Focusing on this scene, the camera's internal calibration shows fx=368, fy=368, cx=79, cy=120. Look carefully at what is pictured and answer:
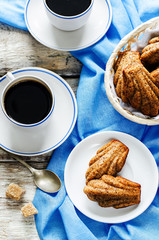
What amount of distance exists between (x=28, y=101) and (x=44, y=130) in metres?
0.14

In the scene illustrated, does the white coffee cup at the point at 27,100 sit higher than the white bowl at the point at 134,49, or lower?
lower

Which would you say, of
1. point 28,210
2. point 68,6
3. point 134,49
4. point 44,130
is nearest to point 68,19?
point 68,6

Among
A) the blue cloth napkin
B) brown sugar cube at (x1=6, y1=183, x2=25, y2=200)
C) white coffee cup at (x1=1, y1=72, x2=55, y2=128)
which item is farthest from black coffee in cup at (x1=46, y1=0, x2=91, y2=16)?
brown sugar cube at (x1=6, y1=183, x2=25, y2=200)

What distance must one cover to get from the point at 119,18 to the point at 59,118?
52 centimetres

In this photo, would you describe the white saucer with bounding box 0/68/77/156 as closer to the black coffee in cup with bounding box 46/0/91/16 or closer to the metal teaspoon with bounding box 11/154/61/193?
the metal teaspoon with bounding box 11/154/61/193

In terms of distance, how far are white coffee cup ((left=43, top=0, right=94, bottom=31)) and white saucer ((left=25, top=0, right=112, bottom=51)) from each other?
48 mm

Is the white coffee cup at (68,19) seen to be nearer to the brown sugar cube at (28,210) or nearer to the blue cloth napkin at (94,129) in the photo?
the blue cloth napkin at (94,129)

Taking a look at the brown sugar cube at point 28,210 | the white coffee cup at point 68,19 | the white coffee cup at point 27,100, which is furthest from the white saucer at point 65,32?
the brown sugar cube at point 28,210

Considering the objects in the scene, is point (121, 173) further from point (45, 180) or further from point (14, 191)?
point (14, 191)

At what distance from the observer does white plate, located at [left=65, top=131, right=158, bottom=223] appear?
4.98 ft

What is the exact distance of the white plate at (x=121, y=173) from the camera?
152 cm

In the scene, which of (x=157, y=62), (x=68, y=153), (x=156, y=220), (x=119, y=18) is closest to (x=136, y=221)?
(x=156, y=220)

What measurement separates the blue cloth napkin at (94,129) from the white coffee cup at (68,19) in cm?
14

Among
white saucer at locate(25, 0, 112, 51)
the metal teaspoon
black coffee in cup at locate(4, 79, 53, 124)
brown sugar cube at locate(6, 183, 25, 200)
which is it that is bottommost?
brown sugar cube at locate(6, 183, 25, 200)
